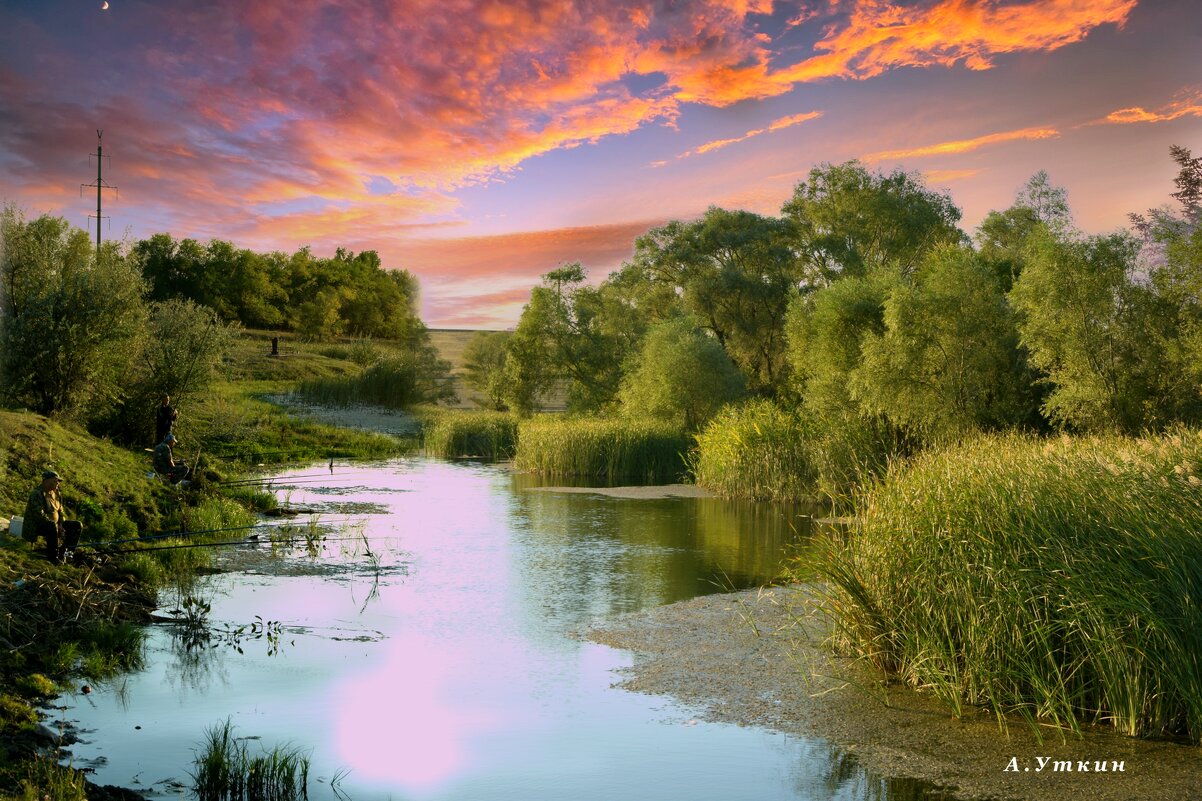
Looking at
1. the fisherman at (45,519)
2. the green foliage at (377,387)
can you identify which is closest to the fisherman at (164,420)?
the fisherman at (45,519)

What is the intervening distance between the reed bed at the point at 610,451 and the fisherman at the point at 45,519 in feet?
70.9

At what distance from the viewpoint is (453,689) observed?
32.3 feet

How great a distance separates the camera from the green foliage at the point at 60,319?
24062 millimetres

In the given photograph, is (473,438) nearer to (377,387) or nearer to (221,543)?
(377,387)

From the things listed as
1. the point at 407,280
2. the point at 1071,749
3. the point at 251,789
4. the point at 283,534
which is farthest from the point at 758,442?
the point at 407,280

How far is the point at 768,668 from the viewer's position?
33.2 ft

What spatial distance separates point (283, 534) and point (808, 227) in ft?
137

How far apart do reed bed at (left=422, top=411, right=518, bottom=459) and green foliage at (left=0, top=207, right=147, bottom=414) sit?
16552mm

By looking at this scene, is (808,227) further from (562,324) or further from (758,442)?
(758,442)

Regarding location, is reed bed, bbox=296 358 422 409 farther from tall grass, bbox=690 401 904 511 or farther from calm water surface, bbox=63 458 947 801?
calm water surface, bbox=63 458 947 801

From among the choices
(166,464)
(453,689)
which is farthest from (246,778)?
(166,464)

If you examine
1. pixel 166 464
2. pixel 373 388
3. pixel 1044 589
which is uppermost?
pixel 373 388

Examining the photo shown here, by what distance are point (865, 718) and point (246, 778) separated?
5195mm

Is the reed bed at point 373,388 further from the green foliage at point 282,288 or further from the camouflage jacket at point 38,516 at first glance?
the camouflage jacket at point 38,516
